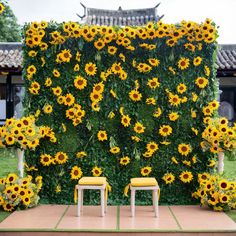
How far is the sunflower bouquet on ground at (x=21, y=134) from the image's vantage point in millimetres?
6012

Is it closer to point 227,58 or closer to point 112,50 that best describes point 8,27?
point 227,58

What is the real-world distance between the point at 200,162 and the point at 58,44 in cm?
249

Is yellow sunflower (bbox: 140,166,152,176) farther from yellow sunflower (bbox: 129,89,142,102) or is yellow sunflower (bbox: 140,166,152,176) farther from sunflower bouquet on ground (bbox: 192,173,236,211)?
yellow sunflower (bbox: 129,89,142,102)

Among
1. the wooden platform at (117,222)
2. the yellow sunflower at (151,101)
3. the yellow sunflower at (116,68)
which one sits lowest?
the wooden platform at (117,222)

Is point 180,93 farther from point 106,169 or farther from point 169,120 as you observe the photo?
point 106,169

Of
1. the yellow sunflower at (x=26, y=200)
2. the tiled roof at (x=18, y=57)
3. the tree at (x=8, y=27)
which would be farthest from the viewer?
the tree at (x=8, y=27)

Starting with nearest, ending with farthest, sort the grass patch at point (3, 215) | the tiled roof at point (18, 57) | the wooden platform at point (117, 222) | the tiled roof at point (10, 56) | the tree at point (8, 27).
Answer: the wooden platform at point (117, 222) → the grass patch at point (3, 215) → the tiled roof at point (10, 56) → the tiled roof at point (18, 57) → the tree at point (8, 27)

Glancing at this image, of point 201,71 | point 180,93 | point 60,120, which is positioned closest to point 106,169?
point 60,120

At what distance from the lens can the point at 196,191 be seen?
656 cm

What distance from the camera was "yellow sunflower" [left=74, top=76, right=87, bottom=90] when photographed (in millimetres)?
6484

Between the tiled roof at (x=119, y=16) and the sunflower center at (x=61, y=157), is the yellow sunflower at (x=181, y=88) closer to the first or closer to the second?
the sunflower center at (x=61, y=157)

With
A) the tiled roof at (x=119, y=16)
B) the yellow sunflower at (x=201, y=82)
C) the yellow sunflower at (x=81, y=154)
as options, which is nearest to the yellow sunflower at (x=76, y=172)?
the yellow sunflower at (x=81, y=154)

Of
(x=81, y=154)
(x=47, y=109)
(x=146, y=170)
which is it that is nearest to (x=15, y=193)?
(x=81, y=154)

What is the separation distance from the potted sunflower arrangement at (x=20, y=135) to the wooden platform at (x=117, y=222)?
0.81 m
